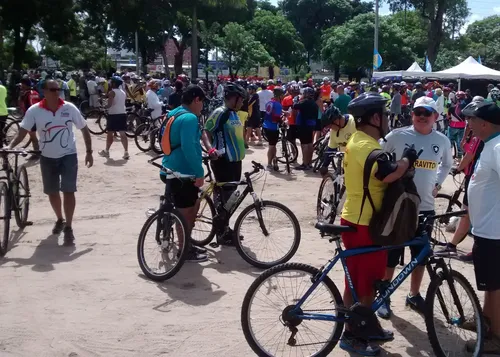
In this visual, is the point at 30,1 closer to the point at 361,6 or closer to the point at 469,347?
the point at 469,347

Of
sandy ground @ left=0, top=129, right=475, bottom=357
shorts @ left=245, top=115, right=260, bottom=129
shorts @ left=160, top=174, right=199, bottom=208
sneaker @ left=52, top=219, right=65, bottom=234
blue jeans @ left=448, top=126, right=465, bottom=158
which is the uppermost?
shorts @ left=160, top=174, right=199, bottom=208

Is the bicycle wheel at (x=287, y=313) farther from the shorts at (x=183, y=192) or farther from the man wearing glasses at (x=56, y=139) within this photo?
the man wearing glasses at (x=56, y=139)

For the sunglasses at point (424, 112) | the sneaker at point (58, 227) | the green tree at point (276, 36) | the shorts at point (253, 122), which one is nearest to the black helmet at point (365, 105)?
the sunglasses at point (424, 112)

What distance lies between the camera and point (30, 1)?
87.7 feet

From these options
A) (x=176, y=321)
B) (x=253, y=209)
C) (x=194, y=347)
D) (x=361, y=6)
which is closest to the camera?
(x=194, y=347)

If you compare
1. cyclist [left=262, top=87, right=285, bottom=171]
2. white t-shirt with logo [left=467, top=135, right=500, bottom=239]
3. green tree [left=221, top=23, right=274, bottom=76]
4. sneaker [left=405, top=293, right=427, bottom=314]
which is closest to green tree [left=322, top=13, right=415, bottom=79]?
green tree [left=221, top=23, right=274, bottom=76]

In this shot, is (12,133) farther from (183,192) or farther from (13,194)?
(183,192)

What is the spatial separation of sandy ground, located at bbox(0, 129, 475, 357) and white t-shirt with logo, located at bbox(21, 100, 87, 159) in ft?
3.66

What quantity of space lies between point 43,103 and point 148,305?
302 cm

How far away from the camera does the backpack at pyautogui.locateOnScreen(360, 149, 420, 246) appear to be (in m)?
3.98

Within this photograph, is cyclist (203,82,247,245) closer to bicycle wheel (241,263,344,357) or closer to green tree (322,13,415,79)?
bicycle wheel (241,263,344,357)

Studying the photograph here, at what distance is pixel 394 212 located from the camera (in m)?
4.00

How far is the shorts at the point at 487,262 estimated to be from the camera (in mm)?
4195

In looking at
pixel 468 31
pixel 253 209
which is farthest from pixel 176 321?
pixel 468 31
